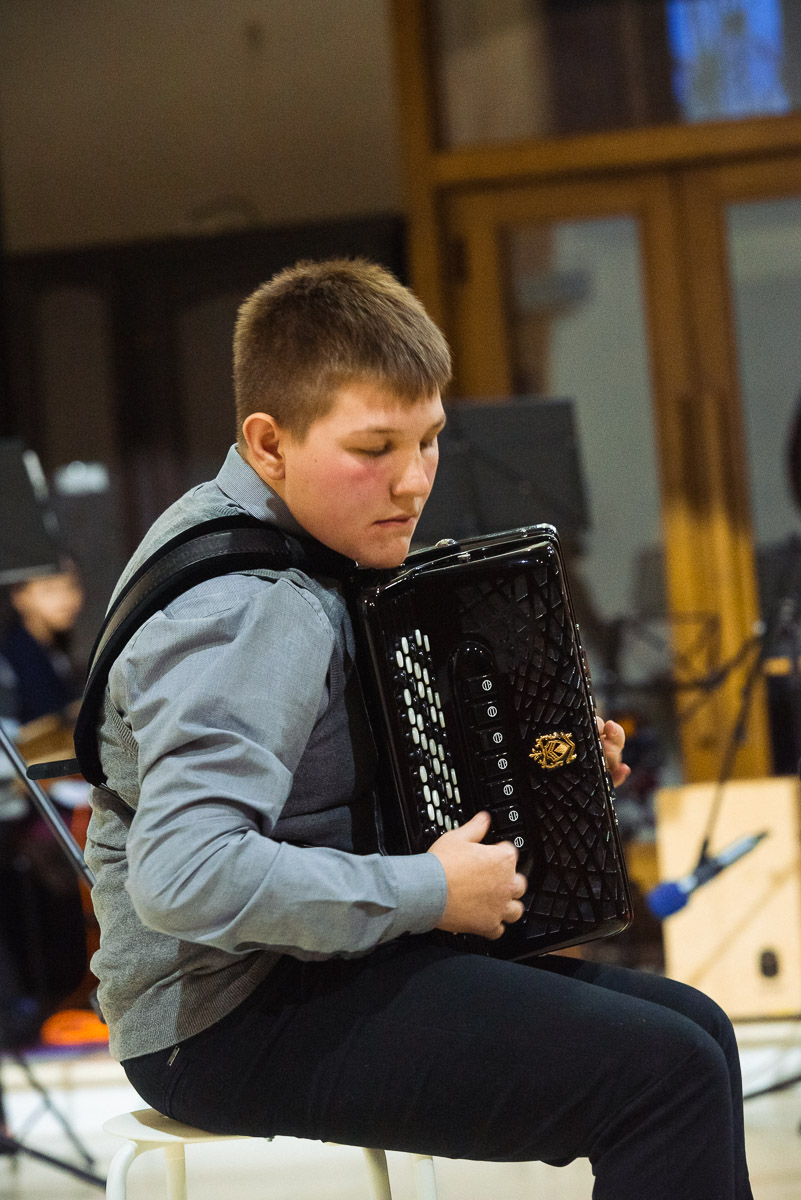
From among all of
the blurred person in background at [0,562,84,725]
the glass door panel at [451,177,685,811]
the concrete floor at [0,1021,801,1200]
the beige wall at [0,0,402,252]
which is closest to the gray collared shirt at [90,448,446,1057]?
the concrete floor at [0,1021,801,1200]

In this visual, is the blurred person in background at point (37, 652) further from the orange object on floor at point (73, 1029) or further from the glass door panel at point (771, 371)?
the glass door panel at point (771, 371)

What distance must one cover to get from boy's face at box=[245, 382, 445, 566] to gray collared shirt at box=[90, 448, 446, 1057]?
A: 0.06 m

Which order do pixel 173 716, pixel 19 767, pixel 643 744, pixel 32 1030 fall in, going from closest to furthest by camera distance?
pixel 173 716, pixel 19 767, pixel 32 1030, pixel 643 744

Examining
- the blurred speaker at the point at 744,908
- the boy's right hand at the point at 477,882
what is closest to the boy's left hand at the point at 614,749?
the boy's right hand at the point at 477,882

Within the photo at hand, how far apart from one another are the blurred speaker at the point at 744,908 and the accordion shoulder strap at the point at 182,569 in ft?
6.20

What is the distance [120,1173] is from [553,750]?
53 centimetres

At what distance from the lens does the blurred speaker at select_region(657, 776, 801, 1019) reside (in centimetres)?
279

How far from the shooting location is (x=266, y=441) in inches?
45.0

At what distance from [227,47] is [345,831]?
4118 millimetres

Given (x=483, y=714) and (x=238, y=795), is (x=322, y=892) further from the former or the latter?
(x=483, y=714)

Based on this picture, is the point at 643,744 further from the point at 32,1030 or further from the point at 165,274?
the point at 165,274

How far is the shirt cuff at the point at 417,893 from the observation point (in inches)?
40.1

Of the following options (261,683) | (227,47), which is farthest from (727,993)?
(227,47)

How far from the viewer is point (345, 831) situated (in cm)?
113
